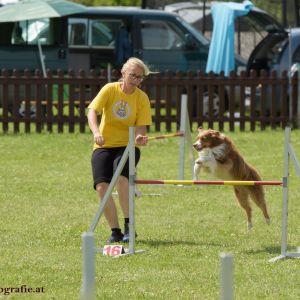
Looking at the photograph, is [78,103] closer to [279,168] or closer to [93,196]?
[279,168]

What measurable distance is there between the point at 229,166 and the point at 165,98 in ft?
30.0

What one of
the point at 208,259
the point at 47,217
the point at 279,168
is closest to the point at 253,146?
the point at 279,168

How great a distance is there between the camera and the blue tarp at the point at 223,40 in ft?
64.2

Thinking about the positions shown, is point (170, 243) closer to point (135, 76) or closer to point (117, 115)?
point (117, 115)

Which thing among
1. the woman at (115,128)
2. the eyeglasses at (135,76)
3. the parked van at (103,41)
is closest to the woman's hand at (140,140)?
the woman at (115,128)

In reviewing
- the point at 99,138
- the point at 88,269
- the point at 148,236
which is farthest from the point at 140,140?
the point at 88,269

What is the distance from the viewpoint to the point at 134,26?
66.6ft

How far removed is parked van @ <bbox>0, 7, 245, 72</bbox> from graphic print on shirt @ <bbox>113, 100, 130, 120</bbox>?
11449mm

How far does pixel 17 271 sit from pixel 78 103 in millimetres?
11527

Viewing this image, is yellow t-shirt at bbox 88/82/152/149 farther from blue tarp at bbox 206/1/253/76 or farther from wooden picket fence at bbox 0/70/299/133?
blue tarp at bbox 206/1/253/76

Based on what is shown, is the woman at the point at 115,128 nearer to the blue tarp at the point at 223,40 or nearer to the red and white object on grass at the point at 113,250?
the red and white object on grass at the point at 113,250

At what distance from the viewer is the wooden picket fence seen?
17.6 metres

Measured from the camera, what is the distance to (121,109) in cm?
821

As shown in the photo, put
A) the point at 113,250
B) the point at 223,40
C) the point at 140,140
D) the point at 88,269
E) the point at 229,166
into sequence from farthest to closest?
1. the point at 223,40
2. the point at 229,166
3. the point at 140,140
4. the point at 113,250
5. the point at 88,269
